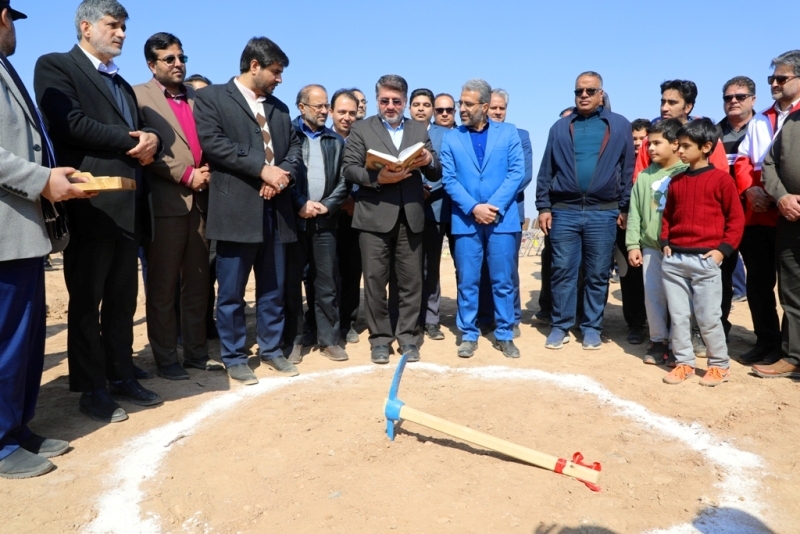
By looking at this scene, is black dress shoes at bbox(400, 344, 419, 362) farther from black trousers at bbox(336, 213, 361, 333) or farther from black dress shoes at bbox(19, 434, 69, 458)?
black dress shoes at bbox(19, 434, 69, 458)

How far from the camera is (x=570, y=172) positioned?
19.3 feet

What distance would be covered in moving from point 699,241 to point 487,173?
1.87 meters

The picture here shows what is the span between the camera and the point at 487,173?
226 inches

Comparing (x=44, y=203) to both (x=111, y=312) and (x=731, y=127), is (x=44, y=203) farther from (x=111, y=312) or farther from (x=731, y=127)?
(x=731, y=127)

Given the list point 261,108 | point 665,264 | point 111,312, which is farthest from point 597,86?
point 111,312

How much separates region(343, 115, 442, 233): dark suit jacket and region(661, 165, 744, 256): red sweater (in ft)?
6.69

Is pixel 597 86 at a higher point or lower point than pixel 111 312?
higher

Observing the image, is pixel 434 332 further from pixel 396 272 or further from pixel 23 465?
pixel 23 465

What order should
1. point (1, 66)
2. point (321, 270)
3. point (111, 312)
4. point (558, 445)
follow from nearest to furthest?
point (1, 66) < point (558, 445) < point (111, 312) < point (321, 270)

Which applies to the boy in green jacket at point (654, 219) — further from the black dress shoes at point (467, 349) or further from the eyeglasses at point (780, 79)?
the black dress shoes at point (467, 349)

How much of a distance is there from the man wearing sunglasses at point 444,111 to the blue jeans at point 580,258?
1.64 m

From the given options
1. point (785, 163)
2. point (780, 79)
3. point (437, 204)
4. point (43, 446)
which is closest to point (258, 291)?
point (437, 204)

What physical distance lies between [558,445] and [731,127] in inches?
156

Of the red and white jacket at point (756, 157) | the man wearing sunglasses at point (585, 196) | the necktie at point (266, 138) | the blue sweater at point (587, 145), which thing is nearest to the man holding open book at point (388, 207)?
the necktie at point (266, 138)
